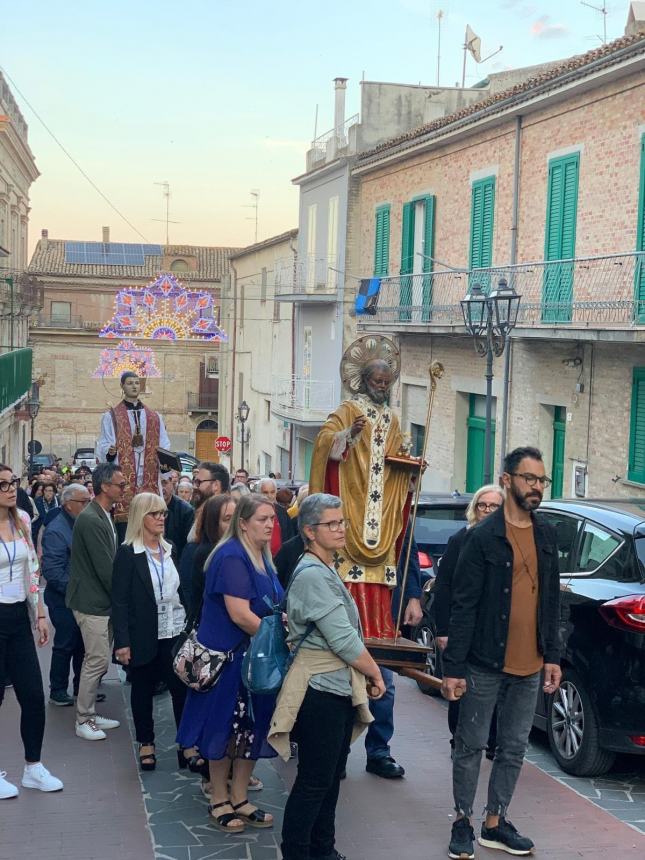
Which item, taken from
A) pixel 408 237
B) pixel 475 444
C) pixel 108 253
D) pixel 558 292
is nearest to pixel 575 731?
pixel 558 292

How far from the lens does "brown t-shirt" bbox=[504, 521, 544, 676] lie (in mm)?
5520

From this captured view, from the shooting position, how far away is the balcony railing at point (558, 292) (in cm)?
1571

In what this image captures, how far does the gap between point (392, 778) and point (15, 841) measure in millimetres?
2260

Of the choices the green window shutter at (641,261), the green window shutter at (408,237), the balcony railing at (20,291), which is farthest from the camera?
the balcony railing at (20,291)

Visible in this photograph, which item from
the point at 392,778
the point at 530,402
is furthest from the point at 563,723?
the point at 530,402

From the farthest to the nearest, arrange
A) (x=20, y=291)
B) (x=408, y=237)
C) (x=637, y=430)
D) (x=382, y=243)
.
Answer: (x=20, y=291) < (x=382, y=243) < (x=408, y=237) < (x=637, y=430)

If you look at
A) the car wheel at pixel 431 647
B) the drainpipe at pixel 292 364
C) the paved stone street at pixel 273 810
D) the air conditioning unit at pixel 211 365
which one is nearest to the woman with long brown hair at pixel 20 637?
the paved stone street at pixel 273 810

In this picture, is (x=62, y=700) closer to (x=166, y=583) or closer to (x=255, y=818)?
(x=166, y=583)

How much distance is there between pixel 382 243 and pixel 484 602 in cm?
2198

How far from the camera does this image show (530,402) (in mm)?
19156

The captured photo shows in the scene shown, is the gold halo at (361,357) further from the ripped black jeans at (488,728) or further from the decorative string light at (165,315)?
the decorative string light at (165,315)

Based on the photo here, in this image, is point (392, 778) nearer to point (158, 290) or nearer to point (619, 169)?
Answer: point (619, 169)

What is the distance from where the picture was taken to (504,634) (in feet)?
18.0

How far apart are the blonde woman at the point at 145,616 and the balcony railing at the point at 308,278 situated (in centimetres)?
2231
